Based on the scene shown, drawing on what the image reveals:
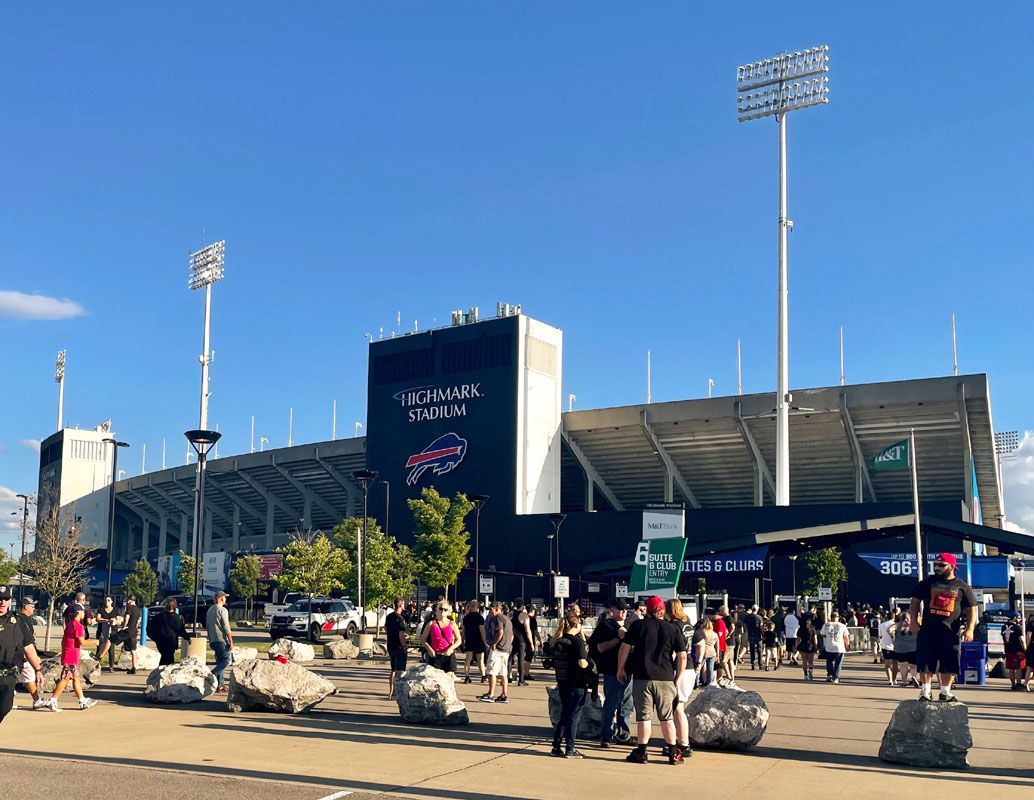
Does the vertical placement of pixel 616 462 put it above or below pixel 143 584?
above

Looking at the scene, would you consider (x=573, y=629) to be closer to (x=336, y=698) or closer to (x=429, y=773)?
(x=429, y=773)

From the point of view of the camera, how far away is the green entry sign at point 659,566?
92.4 feet

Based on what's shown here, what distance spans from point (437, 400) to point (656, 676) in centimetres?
5387

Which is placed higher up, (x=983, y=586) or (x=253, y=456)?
(x=253, y=456)

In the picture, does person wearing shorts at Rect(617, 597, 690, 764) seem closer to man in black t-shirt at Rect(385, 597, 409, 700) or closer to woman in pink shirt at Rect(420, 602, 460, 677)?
woman in pink shirt at Rect(420, 602, 460, 677)

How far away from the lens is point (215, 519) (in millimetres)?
91188

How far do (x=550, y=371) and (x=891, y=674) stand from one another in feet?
135

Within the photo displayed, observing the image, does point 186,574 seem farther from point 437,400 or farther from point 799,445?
point 799,445

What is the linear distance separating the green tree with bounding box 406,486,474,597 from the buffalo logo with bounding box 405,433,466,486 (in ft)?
23.6

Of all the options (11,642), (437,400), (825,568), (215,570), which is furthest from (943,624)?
(215,570)

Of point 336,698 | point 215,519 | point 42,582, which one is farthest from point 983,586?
point 215,519

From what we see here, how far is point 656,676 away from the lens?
11273 mm

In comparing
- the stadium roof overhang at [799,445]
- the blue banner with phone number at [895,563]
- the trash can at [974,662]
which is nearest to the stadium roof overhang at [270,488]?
the stadium roof overhang at [799,445]

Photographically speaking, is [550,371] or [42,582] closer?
[42,582]
